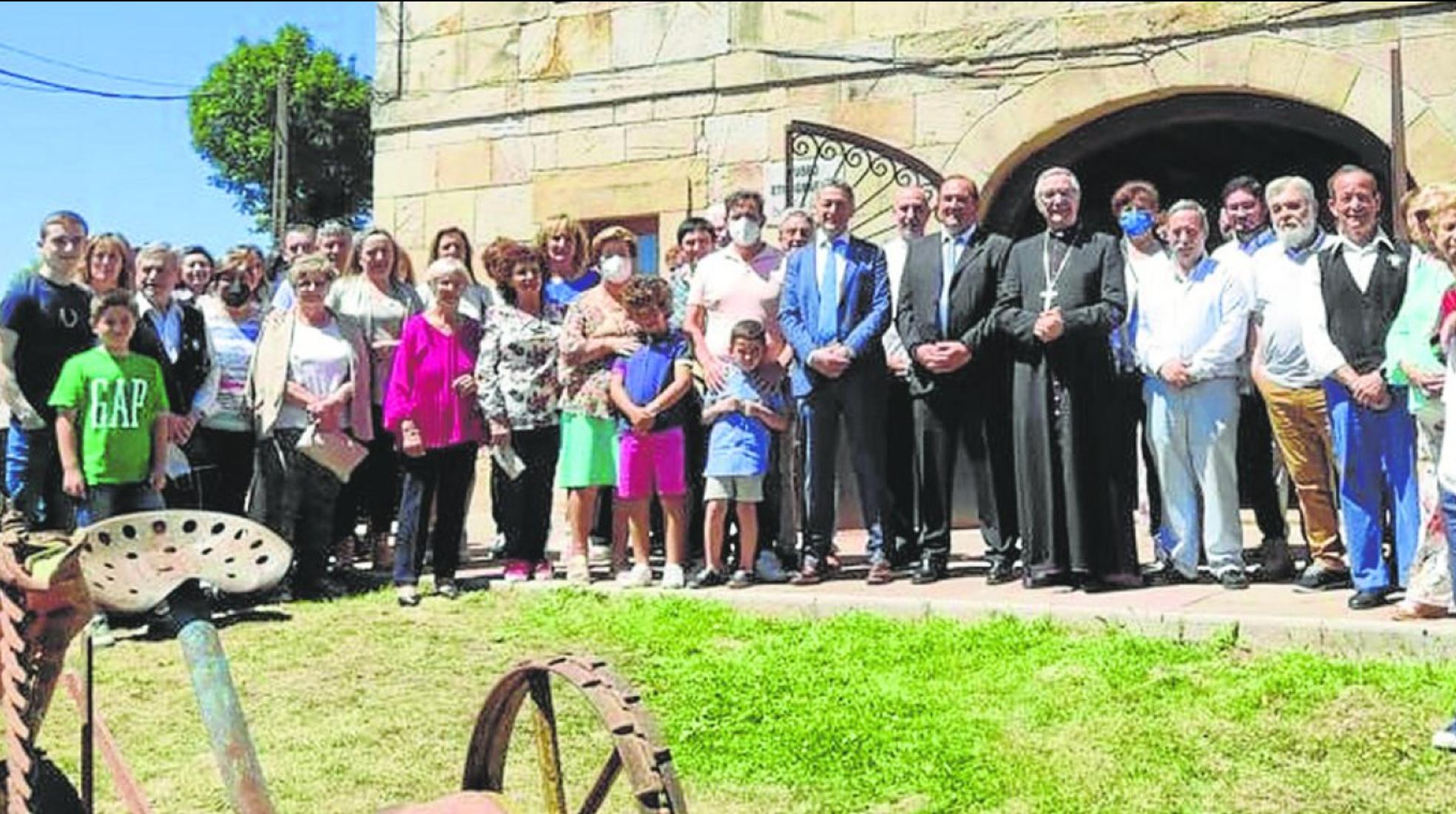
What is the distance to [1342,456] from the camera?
597 cm

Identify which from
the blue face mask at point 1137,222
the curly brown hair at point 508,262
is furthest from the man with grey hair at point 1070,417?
the curly brown hair at point 508,262

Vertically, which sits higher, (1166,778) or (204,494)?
(204,494)

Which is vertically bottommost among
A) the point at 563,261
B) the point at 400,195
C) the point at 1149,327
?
the point at 1149,327

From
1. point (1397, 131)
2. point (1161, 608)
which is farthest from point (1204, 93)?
point (1161, 608)

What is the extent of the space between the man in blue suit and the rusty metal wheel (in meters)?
3.99

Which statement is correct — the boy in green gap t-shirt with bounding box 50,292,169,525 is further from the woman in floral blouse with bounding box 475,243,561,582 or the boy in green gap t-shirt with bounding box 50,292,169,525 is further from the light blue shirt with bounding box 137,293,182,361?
the woman in floral blouse with bounding box 475,243,561,582

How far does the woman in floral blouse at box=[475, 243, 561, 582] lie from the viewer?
729cm

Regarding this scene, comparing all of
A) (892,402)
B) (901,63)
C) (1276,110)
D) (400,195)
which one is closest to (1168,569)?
(892,402)

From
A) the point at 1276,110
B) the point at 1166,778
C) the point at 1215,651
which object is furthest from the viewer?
the point at 1276,110

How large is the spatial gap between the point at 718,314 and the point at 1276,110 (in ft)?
14.1

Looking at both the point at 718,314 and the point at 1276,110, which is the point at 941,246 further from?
the point at 1276,110

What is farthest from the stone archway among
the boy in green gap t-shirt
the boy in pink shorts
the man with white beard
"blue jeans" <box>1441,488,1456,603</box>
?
the boy in green gap t-shirt

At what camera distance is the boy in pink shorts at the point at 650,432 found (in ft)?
23.3

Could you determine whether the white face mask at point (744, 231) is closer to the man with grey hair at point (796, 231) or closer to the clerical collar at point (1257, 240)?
the man with grey hair at point (796, 231)
